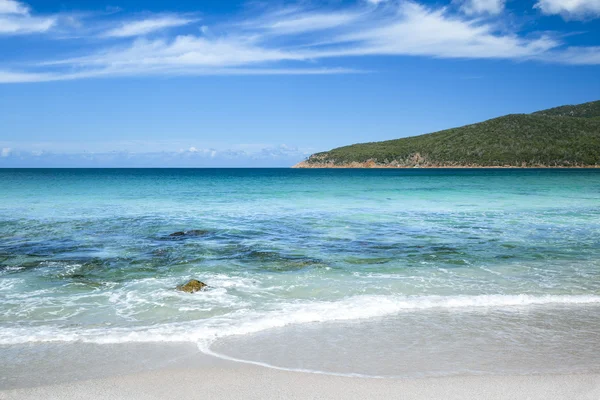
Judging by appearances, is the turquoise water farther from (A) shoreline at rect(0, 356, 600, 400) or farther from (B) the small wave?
(A) shoreline at rect(0, 356, 600, 400)

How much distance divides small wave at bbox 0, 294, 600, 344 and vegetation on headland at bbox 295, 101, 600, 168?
434 feet

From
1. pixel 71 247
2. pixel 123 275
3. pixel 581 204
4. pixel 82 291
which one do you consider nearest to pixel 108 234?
pixel 71 247

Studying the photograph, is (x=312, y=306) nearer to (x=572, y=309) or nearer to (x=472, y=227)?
(x=572, y=309)

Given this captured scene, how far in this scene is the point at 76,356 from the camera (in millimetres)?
5656

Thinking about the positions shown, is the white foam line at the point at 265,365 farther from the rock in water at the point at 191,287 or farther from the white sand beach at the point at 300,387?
the rock in water at the point at 191,287

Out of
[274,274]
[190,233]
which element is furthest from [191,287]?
→ [190,233]

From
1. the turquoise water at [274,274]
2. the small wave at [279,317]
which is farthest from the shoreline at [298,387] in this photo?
the small wave at [279,317]

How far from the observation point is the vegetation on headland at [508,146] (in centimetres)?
12531

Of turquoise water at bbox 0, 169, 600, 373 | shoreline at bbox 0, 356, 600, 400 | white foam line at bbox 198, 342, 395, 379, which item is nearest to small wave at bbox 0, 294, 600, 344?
turquoise water at bbox 0, 169, 600, 373

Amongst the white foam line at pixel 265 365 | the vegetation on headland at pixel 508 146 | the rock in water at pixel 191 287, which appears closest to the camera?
the white foam line at pixel 265 365

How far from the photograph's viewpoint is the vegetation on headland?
411ft

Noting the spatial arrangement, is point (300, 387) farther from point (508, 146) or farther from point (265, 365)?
point (508, 146)

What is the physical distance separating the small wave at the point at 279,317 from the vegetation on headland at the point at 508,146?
13215 centimetres

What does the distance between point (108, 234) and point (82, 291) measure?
799cm
